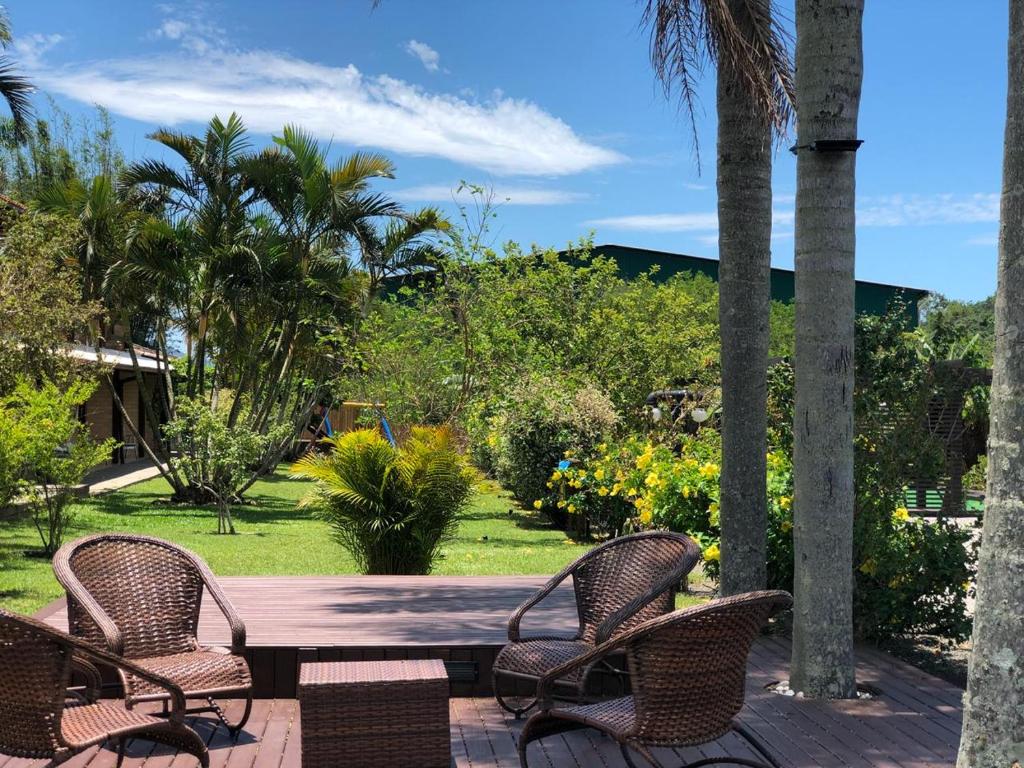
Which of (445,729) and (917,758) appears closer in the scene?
(445,729)

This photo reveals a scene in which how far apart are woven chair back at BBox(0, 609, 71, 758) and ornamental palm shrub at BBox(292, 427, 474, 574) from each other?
5.10 m

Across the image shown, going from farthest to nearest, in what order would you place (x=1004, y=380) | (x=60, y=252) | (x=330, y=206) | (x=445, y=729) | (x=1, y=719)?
(x=330, y=206)
(x=60, y=252)
(x=445, y=729)
(x=1, y=719)
(x=1004, y=380)

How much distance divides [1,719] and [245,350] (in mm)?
19022

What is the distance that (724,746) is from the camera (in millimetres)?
4504

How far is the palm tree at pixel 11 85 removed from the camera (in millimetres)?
18547

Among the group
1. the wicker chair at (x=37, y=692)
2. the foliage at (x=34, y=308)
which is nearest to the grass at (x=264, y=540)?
the foliage at (x=34, y=308)

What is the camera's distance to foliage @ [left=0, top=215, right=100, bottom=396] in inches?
541

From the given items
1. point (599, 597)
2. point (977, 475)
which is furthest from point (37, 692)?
point (977, 475)

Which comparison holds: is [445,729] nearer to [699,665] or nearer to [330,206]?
[699,665]

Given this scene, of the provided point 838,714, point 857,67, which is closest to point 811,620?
point 838,714

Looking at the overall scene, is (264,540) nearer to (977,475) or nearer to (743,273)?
(977,475)

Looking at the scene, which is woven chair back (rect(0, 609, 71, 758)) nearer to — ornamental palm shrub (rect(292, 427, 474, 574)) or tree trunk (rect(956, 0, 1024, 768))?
tree trunk (rect(956, 0, 1024, 768))

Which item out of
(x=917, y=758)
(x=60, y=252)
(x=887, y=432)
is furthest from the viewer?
(x=60, y=252)

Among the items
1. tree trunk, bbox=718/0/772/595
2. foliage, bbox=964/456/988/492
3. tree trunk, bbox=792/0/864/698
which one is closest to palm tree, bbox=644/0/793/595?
tree trunk, bbox=718/0/772/595
